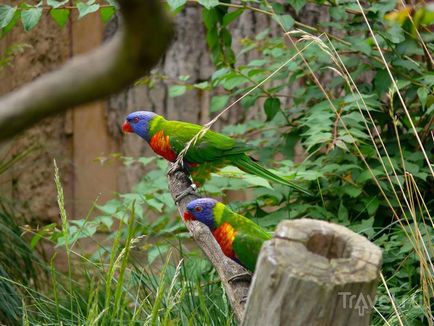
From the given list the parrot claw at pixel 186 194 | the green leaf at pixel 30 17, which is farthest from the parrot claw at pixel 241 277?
the green leaf at pixel 30 17

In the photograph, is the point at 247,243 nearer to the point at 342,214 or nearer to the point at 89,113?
the point at 342,214

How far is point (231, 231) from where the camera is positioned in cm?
206

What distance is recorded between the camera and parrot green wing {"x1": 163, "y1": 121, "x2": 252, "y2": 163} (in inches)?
98.8

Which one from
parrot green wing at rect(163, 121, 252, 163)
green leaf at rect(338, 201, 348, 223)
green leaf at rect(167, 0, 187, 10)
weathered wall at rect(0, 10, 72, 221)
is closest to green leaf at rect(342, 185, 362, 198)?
green leaf at rect(338, 201, 348, 223)

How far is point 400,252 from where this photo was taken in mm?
2695

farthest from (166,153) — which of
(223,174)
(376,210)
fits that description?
(376,210)

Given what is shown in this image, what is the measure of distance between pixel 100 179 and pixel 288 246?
3791 mm

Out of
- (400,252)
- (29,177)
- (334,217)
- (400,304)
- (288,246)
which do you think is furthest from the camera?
(29,177)

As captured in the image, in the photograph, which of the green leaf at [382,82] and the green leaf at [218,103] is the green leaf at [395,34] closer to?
the green leaf at [382,82]

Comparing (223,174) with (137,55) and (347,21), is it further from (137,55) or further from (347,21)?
(137,55)

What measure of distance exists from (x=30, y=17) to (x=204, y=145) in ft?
2.78

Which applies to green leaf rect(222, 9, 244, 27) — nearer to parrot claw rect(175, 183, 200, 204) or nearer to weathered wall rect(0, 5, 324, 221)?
parrot claw rect(175, 183, 200, 204)

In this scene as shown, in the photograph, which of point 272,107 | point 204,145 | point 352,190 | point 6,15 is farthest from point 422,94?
point 6,15

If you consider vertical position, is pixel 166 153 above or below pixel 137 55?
below
